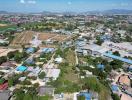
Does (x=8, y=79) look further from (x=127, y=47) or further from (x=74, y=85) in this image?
(x=127, y=47)

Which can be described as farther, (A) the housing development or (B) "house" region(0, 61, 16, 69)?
(B) "house" region(0, 61, 16, 69)

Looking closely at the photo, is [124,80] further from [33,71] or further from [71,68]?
[33,71]

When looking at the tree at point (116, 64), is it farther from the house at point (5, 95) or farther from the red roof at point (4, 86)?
the house at point (5, 95)

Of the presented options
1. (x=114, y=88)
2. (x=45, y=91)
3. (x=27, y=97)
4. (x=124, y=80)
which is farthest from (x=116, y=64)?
(x=27, y=97)

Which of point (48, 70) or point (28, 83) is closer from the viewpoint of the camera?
point (28, 83)

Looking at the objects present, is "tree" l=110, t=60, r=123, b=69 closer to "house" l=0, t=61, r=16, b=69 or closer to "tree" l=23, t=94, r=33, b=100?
"tree" l=23, t=94, r=33, b=100

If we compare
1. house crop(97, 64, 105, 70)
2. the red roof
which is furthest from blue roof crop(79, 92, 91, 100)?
the red roof

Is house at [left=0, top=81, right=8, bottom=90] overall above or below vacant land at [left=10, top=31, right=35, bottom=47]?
below

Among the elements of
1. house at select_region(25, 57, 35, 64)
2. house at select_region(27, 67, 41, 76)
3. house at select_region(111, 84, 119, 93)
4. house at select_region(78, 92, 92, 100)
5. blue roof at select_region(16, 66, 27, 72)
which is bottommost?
house at select_region(111, 84, 119, 93)

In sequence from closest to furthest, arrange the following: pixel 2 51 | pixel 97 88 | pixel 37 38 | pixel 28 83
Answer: pixel 97 88, pixel 28 83, pixel 2 51, pixel 37 38

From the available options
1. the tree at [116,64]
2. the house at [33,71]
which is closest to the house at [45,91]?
the house at [33,71]

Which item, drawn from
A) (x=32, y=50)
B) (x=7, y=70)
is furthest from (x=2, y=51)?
(x=7, y=70)
